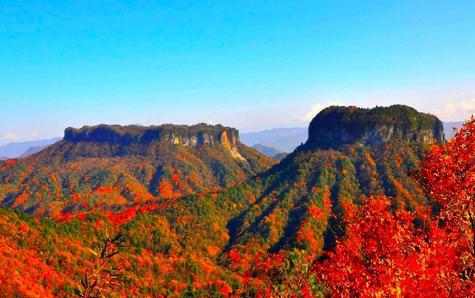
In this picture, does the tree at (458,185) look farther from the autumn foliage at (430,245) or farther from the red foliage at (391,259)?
the red foliage at (391,259)

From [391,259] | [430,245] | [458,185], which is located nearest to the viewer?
[458,185]

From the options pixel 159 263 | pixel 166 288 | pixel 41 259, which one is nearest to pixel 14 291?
pixel 41 259

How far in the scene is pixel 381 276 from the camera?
2745cm

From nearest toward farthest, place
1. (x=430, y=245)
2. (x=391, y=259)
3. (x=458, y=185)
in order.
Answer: (x=458, y=185)
(x=391, y=259)
(x=430, y=245)

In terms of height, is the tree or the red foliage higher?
the tree

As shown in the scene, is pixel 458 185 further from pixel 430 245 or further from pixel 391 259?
pixel 391 259

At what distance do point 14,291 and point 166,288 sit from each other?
214 feet

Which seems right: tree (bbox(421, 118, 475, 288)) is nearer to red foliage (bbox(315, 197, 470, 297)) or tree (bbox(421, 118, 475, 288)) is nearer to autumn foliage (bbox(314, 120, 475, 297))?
autumn foliage (bbox(314, 120, 475, 297))

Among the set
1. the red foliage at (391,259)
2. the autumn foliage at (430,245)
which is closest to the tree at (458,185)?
the autumn foliage at (430,245)

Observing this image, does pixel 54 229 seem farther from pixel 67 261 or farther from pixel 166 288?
pixel 166 288

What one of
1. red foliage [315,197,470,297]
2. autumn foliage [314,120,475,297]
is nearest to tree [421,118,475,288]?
autumn foliage [314,120,475,297]

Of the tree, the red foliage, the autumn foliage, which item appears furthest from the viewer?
the tree

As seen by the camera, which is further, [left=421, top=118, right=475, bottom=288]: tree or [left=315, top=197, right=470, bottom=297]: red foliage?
[left=421, top=118, right=475, bottom=288]: tree

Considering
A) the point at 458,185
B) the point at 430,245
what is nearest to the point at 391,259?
the point at 430,245
